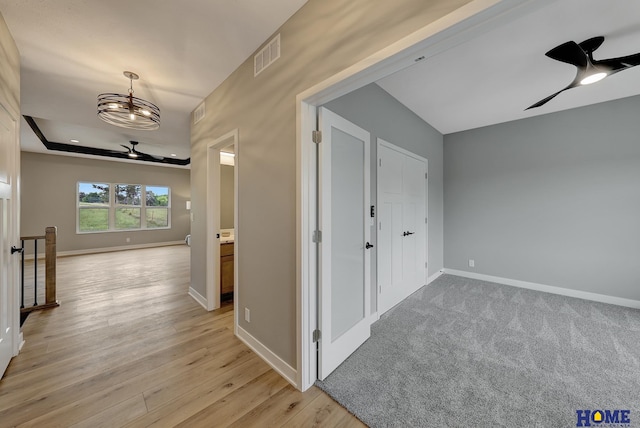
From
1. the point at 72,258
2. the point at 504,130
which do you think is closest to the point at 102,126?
the point at 72,258

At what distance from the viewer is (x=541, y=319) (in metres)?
2.75

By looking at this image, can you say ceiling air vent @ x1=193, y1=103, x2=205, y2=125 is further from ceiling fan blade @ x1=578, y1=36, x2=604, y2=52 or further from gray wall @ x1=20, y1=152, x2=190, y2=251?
gray wall @ x1=20, y1=152, x2=190, y2=251

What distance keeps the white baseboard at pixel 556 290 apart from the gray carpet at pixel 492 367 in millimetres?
170

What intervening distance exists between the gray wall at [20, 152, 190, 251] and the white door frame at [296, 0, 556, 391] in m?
8.09

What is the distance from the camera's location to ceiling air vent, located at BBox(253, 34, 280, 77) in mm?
1920

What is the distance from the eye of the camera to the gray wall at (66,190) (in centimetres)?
600

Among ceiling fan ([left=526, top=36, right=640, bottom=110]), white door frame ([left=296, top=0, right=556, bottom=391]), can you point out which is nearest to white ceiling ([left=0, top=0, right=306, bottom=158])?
white door frame ([left=296, top=0, right=556, bottom=391])

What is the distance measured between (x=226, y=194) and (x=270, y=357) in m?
4.11

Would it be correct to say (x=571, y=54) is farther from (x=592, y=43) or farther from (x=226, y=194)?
(x=226, y=194)

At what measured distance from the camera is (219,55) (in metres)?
2.23

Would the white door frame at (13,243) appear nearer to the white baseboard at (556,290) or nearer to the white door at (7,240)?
the white door at (7,240)

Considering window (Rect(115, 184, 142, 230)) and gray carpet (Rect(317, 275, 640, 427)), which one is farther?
window (Rect(115, 184, 142, 230))

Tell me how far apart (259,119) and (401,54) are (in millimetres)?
1345

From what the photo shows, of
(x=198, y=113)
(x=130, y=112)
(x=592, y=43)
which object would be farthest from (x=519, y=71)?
(x=130, y=112)
